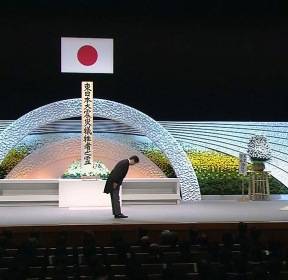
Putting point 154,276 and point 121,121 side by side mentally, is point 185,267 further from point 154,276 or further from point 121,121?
point 121,121

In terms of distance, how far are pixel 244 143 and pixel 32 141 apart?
14.7 ft

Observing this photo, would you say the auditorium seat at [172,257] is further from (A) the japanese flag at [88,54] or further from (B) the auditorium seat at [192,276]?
(A) the japanese flag at [88,54]

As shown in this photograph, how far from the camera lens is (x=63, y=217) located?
31.1 ft

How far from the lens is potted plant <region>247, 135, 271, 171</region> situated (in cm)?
1331

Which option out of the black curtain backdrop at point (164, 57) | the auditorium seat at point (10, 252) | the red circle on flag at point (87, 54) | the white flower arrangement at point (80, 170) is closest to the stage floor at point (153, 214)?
the white flower arrangement at point (80, 170)

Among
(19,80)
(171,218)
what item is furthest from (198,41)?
(171,218)

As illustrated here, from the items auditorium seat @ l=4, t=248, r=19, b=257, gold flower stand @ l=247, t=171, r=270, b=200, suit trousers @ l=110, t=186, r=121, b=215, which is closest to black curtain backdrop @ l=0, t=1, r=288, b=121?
gold flower stand @ l=247, t=171, r=270, b=200

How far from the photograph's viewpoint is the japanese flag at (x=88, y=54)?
13.0m

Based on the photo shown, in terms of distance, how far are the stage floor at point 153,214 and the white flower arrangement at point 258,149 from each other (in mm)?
1244

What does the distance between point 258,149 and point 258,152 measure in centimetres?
7

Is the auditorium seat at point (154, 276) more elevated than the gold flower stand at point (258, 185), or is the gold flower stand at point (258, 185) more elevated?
the auditorium seat at point (154, 276)

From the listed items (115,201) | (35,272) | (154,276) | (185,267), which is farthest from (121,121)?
(154,276)

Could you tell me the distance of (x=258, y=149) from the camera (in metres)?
13.3

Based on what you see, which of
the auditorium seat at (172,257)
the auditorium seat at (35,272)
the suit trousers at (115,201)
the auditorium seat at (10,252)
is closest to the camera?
the auditorium seat at (35,272)
